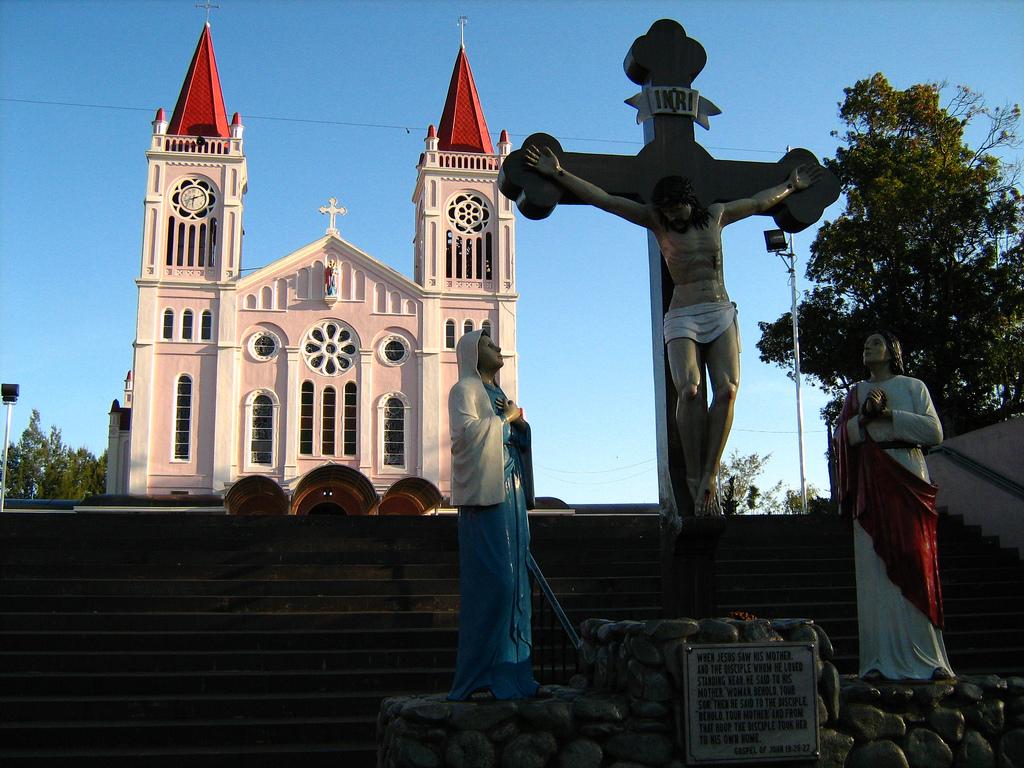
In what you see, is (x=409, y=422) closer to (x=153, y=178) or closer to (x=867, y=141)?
(x=153, y=178)

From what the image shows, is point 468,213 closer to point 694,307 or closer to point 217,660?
point 217,660

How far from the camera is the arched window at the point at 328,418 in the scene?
130 feet

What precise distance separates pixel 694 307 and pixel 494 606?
77.9 inches

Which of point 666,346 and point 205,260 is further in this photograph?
point 205,260

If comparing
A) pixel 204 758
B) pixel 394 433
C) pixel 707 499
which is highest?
pixel 394 433

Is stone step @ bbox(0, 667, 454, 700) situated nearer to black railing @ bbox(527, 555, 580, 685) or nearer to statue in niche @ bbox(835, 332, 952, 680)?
black railing @ bbox(527, 555, 580, 685)

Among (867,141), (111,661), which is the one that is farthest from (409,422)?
(111,661)

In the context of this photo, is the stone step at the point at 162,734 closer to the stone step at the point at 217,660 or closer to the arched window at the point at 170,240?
the stone step at the point at 217,660

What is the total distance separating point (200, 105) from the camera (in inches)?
1727

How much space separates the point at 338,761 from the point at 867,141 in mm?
20057

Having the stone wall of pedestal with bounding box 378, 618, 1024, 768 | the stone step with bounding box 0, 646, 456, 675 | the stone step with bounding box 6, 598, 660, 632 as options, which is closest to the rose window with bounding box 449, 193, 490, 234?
the stone step with bounding box 6, 598, 660, 632

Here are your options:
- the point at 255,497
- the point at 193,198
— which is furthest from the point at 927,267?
the point at 193,198

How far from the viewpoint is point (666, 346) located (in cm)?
602

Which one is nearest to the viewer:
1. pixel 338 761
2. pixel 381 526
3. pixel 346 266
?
pixel 338 761
